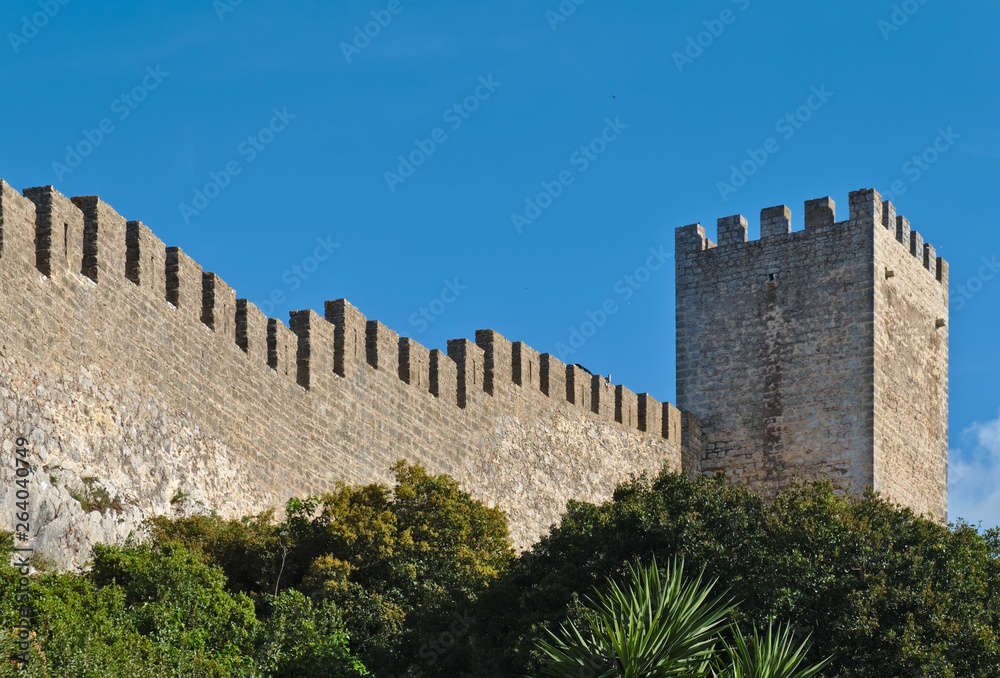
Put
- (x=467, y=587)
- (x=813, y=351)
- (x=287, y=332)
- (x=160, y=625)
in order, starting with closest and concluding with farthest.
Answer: (x=160, y=625)
(x=467, y=587)
(x=287, y=332)
(x=813, y=351)

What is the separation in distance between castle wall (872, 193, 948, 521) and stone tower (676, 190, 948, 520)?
3 cm

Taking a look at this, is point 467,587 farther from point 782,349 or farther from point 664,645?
point 782,349

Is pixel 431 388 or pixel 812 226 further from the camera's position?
pixel 812 226

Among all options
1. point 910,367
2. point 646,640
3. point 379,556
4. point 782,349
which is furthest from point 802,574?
point 910,367

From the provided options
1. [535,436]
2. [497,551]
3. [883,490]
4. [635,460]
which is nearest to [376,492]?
[497,551]

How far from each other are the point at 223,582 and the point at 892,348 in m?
14.7

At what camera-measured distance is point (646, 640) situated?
40.2ft

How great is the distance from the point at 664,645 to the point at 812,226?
49.5 ft

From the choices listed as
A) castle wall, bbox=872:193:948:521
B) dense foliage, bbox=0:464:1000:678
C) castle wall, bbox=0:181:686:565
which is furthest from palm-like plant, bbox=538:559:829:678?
castle wall, bbox=872:193:948:521

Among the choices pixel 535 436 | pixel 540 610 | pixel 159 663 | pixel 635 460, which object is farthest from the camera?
pixel 635 460

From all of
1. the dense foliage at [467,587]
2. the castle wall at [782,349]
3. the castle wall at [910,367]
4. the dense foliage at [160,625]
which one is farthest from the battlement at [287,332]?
the castle wall at [910,367]

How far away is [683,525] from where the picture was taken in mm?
14539

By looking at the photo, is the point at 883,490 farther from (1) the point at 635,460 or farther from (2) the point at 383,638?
(2) the point at 383,638

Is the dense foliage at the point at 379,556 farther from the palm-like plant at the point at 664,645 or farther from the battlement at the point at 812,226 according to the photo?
the battlement at the point at 812,226
